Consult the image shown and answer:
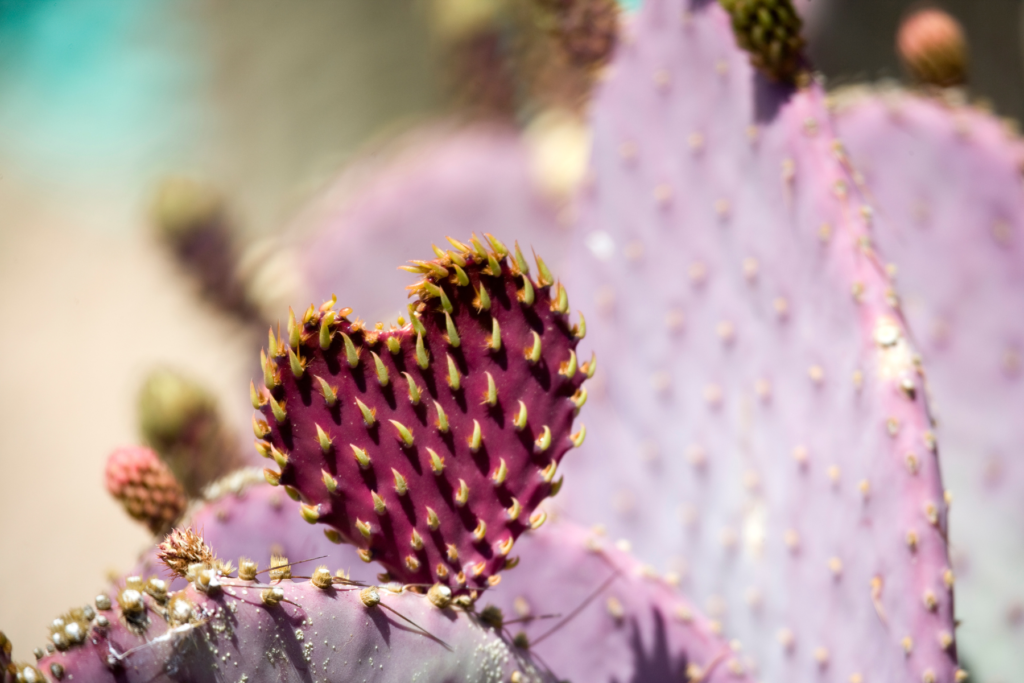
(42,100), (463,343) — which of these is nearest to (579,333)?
(463,343)

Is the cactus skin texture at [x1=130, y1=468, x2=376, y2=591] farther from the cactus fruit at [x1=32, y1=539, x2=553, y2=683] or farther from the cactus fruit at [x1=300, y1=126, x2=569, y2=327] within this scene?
the cactus fruit at [x1=300, y1=126, x2=569, y2=327]

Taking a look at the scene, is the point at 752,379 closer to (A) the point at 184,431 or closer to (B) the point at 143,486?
(B) the point at 143,486

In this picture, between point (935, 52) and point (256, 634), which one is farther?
point (935, 52)

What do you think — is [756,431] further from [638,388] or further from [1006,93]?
[1006,93]

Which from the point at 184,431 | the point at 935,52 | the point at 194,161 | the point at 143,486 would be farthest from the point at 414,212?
the point at 194,161

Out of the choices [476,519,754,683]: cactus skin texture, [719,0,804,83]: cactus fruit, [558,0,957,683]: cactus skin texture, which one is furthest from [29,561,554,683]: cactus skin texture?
[719,0,804,83]: cactus fruit

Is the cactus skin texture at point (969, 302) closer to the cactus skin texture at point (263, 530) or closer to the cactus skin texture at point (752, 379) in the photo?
the cactus skin texture at point (752, 379)
